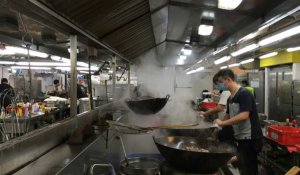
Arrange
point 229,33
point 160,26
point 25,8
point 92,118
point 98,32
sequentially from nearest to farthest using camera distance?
point 25,8, point 98,32, point 92,118, point 160,26, point 229,33

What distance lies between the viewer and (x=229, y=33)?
4.23 metres

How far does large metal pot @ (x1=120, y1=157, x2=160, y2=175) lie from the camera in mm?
1546

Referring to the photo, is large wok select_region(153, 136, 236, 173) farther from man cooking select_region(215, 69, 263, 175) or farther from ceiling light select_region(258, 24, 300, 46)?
ceiling light select_region(258, 24, 300, 46)

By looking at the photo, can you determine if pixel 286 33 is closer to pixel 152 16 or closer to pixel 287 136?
pixel 287 136

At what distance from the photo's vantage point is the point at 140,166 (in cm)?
179

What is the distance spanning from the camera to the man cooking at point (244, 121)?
316 centimetres

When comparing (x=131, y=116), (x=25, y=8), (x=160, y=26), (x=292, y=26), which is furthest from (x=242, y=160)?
(x=25, y=8)

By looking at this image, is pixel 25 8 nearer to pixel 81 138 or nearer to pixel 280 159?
pixel 81 138

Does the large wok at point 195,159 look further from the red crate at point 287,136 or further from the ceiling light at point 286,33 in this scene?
the red crate at point 287,136

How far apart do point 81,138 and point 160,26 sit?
2.21 m

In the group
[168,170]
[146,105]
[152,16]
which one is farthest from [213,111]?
[168,170]

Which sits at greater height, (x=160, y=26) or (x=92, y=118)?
(x=160, y=26)

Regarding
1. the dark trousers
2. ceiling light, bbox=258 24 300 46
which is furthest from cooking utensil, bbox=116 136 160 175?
ceiling light, bbox=258 24 300 46

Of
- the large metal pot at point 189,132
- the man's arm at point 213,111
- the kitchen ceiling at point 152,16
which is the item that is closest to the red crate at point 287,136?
the man's arm at point 213,111
